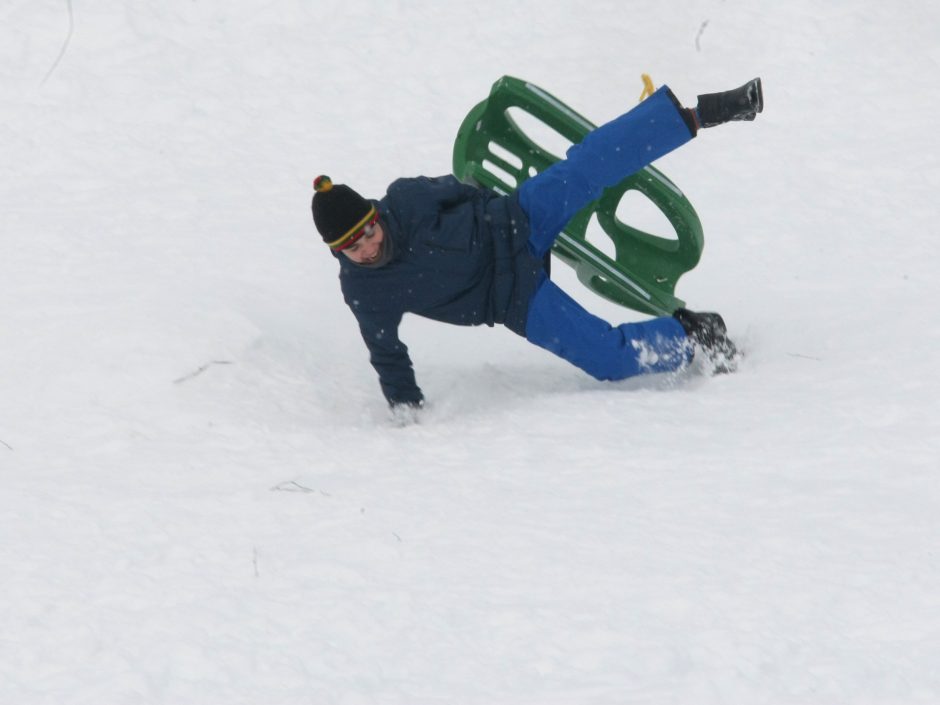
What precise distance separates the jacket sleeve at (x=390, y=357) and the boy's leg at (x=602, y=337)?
46 centimetres

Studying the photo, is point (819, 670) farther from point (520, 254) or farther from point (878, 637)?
point (520, 254)

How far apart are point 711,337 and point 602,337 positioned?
1.31ft

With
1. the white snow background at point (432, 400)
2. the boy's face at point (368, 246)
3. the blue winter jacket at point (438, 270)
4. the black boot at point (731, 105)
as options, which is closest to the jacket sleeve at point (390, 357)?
the blue winter jacket at point (438, 270)

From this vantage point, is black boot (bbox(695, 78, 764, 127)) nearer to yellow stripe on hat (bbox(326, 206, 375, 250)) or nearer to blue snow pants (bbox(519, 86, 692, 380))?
blue snow pants (bbox(519, 86, 692, 380))

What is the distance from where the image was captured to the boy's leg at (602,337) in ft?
14.0

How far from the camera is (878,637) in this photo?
8.30 ft

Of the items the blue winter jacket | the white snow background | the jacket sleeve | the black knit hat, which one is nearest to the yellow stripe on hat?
the black knit hat

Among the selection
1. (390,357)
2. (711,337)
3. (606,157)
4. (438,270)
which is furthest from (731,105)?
(390,357)

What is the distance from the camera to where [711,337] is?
14.1ft

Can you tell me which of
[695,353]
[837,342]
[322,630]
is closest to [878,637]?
[322,630]

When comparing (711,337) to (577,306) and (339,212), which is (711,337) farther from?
(339,212)

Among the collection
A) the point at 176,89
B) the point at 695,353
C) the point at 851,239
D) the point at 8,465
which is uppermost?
the point at 851,239

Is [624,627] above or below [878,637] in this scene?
below

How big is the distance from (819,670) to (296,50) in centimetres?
574
